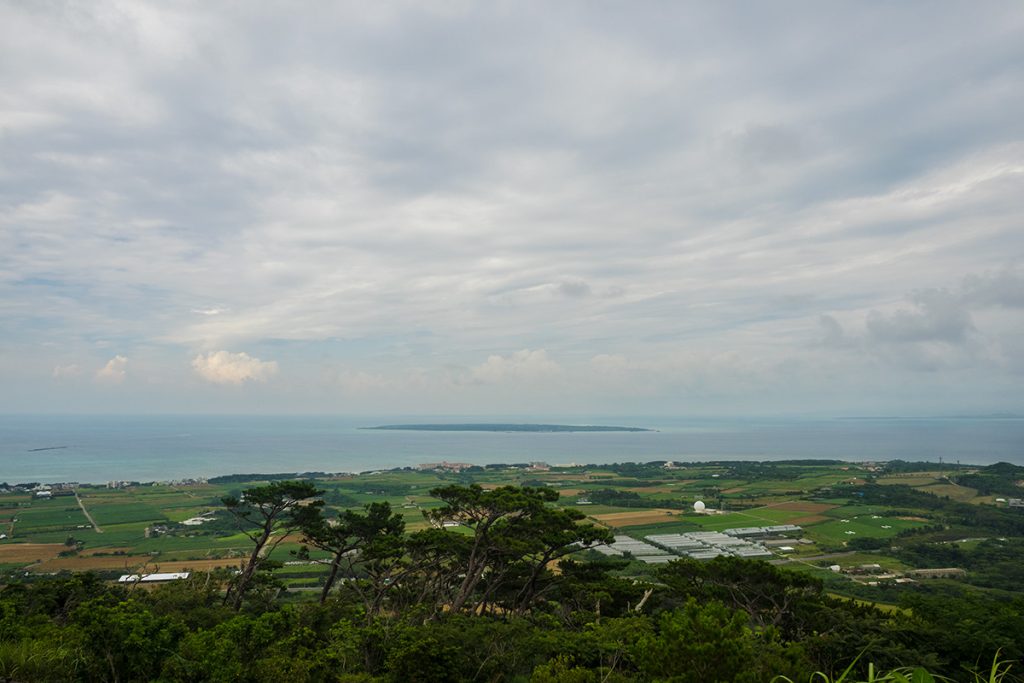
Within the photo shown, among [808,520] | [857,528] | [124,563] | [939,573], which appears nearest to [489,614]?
[124,563]

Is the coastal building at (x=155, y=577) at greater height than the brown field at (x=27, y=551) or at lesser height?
greater

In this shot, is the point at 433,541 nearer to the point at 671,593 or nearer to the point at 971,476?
the point at 671,593

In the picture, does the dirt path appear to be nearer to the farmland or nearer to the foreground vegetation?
the farmland

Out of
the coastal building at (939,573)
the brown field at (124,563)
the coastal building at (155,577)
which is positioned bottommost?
the coastal building at (939,573)

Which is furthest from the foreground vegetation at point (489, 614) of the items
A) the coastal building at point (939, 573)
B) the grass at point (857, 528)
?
the grass at point (857, 528)

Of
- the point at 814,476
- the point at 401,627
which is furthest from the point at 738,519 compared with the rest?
the point at 401,627

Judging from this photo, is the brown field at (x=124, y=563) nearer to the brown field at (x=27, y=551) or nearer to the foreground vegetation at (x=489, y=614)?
the foreground vegetation at (x=489, y=614)
